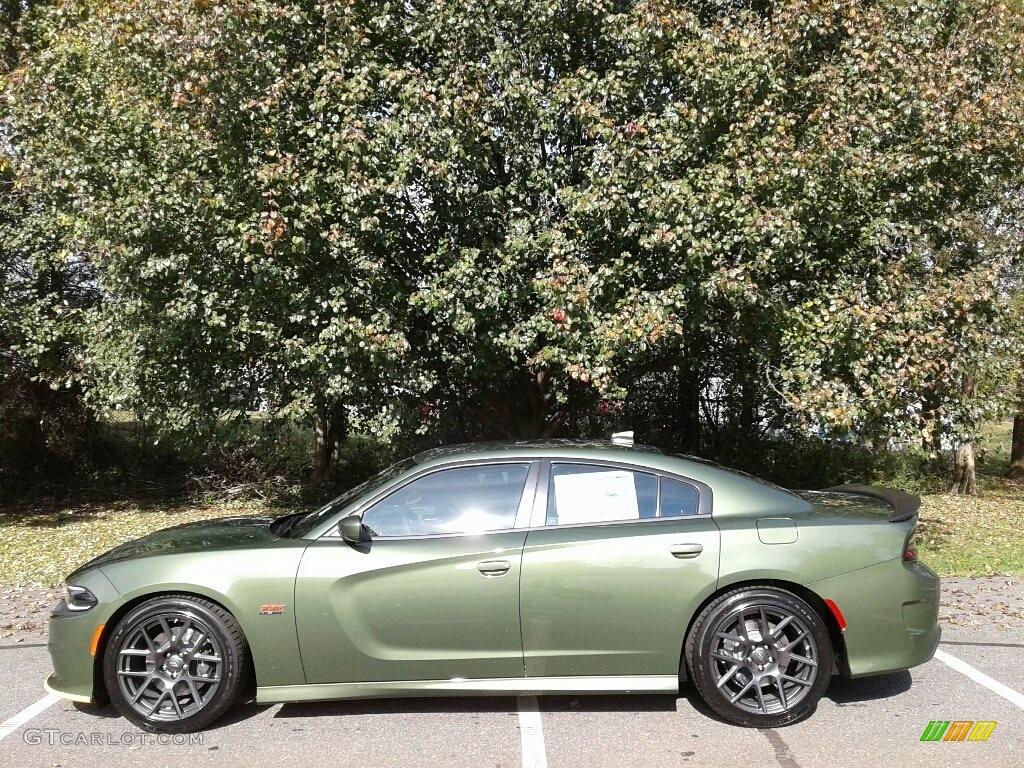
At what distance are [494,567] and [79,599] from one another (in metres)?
2.14

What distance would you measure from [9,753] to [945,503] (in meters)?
12.4

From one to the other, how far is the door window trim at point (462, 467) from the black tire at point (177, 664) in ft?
2.32

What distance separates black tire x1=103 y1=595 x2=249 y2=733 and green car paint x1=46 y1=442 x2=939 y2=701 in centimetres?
8

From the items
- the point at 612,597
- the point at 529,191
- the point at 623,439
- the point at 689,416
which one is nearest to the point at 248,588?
the point at 612,597

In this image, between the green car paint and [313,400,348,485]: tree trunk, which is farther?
[313,400,348,485]: tree trunk

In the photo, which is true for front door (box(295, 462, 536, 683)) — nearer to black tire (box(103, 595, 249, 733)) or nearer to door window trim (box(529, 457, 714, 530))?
door window trim (box(529, 457, 714, 530))

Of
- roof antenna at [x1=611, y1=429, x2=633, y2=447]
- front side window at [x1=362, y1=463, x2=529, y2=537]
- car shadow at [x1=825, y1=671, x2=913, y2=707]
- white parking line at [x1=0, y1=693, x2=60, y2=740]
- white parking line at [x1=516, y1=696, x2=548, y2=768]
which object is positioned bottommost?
car shadow at [x1=825, y1=671, x2=913, y2=707]

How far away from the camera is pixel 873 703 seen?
445 cm

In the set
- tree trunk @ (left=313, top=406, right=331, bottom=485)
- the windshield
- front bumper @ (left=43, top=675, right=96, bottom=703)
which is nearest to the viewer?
front bumper @ (left=43, top=675, right=96, bottom=703)

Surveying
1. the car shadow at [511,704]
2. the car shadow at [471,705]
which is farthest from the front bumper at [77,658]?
the car shadow at [471,705]

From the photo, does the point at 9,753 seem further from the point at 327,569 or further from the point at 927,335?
the point at 927,335

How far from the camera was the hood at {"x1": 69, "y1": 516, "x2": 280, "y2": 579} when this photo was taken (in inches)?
172

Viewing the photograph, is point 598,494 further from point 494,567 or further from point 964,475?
point 964,475

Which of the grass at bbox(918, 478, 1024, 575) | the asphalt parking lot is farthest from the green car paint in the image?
the grass at bbox(918, 478, 1024, 575)
